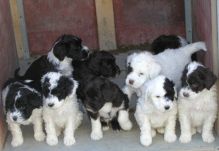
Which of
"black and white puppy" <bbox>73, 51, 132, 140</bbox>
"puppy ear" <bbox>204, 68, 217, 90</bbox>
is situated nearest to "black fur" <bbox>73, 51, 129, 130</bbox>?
"black and white puppy" <bbox>73, 51, 132, 140</bbox>

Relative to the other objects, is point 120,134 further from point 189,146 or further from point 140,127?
point 189,146

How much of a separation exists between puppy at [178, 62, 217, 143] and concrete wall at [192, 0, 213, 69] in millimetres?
452

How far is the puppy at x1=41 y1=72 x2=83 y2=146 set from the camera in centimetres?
604

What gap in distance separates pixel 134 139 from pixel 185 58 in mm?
1303

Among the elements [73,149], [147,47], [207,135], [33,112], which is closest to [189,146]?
[207,135]

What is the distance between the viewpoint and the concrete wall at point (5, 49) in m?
6.81

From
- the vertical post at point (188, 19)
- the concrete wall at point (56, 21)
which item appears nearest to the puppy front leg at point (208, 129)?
the vertical post at point (188, 19)

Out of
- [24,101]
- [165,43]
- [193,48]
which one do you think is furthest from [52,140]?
[165,43]

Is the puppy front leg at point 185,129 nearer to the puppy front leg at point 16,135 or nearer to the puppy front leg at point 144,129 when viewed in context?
the puppy front leg at point 144,129

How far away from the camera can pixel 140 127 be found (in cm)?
626

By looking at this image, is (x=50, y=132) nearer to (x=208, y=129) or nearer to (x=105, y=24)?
(x=208, y=129)

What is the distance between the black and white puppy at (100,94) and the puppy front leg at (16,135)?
2.66 feet

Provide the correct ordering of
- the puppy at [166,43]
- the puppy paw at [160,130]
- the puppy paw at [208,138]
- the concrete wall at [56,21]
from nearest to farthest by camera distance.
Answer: the puppy paw at [208,138]
the puppy paw at [160,130]
the puppy at [166,43]
the concrete wall at [56,21]

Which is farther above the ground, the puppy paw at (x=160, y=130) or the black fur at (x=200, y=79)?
the black fur at (x=200, y=79)
